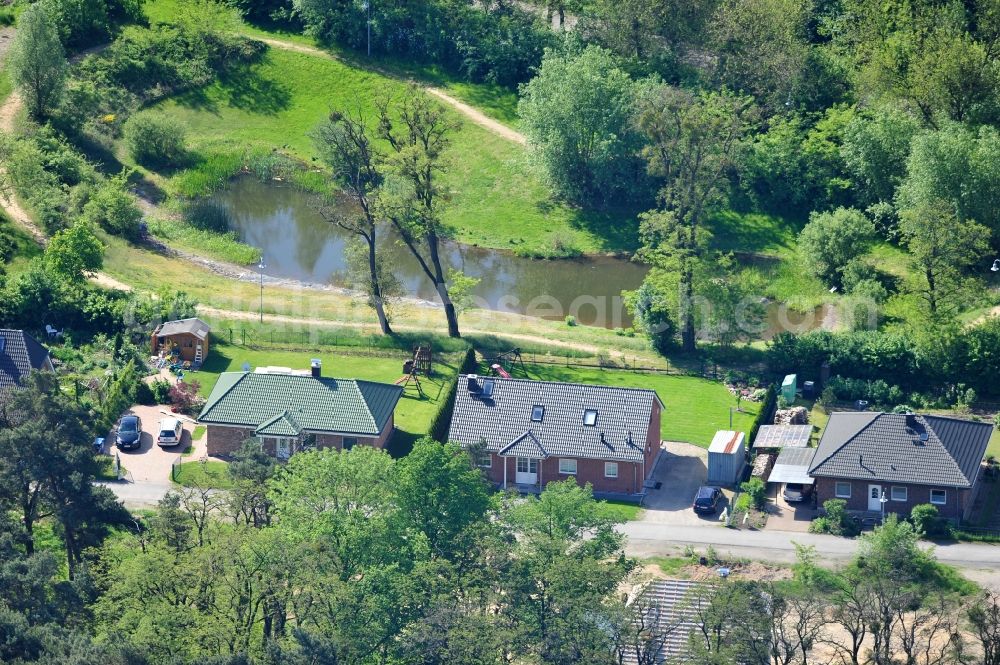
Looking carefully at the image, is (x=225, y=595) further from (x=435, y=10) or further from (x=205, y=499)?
(x=435, y=10)

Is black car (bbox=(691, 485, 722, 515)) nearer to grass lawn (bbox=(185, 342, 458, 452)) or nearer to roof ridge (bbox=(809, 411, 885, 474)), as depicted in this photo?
roof ridge (bbox=(809, 411, 885, 474))

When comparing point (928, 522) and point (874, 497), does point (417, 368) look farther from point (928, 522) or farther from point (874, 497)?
point (928, 522)

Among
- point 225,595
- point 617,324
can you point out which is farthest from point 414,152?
point 225,595

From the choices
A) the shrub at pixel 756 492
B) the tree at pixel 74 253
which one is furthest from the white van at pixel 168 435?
the shrub at pixel 756 492

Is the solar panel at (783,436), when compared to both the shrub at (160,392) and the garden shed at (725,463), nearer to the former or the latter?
the garden shed at (725,463)

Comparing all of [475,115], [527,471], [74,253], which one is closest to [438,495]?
[527,471]
